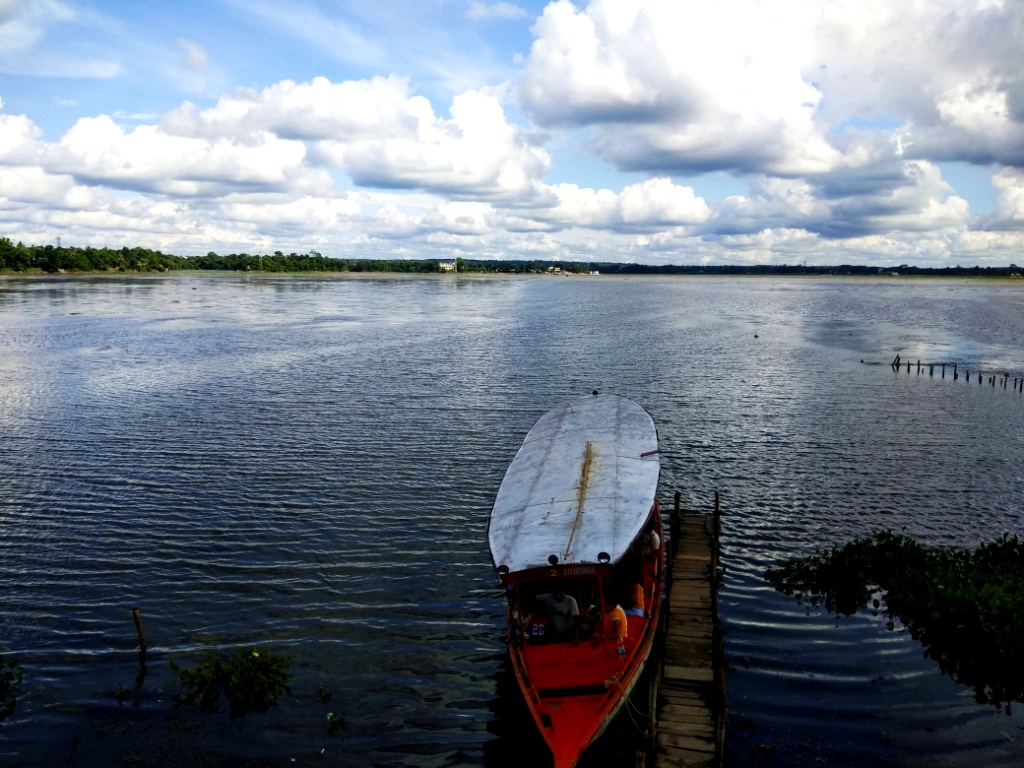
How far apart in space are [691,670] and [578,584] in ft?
10.8

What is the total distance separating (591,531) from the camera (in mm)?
18188

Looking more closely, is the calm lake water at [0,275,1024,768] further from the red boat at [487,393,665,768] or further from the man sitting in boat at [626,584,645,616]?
the man sitting in boat at [626,584,645,616]

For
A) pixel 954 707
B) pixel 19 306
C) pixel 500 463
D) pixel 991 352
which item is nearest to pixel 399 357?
pixel 500 463

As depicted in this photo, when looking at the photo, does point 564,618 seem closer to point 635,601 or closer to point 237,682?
point 635,601

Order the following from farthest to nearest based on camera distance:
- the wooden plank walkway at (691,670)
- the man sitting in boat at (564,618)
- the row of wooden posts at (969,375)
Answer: the row of wooden posts at (969,375), the man sitting in boat at (564,618), the wooden plank walkway at (691,670)

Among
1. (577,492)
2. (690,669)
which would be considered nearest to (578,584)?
(577,492)

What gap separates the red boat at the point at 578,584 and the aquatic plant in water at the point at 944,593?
600 centimetres

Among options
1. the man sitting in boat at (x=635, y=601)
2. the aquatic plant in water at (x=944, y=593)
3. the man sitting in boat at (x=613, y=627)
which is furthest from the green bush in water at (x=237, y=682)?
the aquatic plant in water at (x=944, y=593)

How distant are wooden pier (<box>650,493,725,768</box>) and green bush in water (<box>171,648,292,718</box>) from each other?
31.1 feet

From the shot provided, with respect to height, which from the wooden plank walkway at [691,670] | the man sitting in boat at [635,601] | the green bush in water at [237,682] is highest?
the man sitting in boat at [635,601]

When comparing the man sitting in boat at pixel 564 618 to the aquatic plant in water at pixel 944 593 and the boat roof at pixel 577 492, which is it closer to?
the boat roof at pixel 577 492

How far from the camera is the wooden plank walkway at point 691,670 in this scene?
15.3 m

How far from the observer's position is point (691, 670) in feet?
58.2

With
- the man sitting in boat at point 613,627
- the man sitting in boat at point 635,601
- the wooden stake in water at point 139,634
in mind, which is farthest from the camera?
the wooden stake in water at point 139,634
